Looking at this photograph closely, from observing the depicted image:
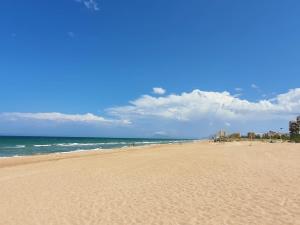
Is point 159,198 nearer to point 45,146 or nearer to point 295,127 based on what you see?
point 295,127

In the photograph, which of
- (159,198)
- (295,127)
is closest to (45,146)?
(295,127)

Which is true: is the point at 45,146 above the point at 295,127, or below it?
below

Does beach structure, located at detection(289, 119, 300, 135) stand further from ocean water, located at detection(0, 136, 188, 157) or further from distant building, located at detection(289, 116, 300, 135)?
ocean water, located at detection(0, 136, 188, 157)

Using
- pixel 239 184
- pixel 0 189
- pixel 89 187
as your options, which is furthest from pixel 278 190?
pixel 0 189

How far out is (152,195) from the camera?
11.1 meters

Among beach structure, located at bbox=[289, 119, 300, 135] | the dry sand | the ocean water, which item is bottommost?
the dry sand

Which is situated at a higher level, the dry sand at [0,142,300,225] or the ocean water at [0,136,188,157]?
the ocean water at [0,136,188,157]

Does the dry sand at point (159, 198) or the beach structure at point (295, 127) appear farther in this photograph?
the beach structure at point (295, 127)

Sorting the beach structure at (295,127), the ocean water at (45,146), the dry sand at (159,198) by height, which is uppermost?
the beach structure at (295,127)

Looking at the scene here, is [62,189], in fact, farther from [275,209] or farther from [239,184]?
[275,209]

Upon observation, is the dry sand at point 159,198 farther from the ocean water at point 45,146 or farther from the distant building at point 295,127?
the distant building at point 295,127

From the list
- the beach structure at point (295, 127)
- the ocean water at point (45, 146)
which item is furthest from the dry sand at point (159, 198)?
the beach structure at point (295, 127)

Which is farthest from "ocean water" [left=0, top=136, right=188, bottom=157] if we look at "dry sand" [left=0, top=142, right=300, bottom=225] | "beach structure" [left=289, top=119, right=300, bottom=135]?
"beach structure" [left=289, top=119, right=300, bottom=135]

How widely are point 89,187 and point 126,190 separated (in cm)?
181
